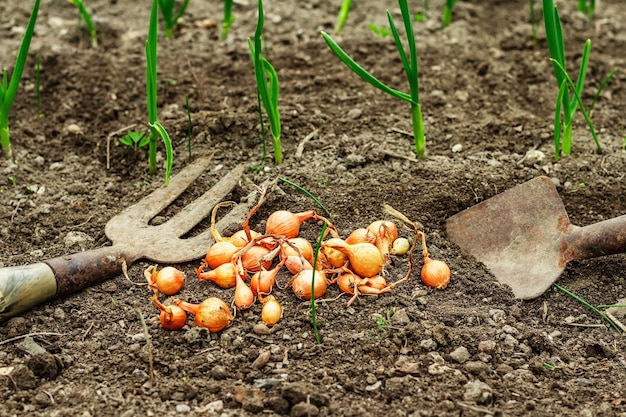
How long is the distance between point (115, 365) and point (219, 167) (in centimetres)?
108

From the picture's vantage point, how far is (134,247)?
8.20ft

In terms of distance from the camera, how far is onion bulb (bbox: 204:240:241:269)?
2.39 metres

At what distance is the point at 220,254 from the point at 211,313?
28 centimetres

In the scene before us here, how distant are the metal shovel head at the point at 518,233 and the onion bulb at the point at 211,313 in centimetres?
87

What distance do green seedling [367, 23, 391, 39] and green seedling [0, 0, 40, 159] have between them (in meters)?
1.52

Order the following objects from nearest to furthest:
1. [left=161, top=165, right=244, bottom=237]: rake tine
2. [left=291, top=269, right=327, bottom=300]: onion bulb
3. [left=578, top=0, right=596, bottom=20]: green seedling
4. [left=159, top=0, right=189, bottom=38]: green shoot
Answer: [left=291, top=269, right=327, bottom=300]: onion bulb → [left=161, top=165, right=244, bottom=237]: rake tine → [left=159, top=0, right=189, bottom=38]: green shoot → [left=578, top=0, right=596, bottom=20]: green seedling

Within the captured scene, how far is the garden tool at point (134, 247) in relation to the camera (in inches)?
87.0

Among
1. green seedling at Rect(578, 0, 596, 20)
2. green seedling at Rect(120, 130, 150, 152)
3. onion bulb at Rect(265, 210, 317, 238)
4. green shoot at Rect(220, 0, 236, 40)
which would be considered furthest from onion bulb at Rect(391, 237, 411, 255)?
green seedling at Rect(578, 0, 596, 20)

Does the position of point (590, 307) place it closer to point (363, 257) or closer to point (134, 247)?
point (363, 257)

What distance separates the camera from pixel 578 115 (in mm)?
3422

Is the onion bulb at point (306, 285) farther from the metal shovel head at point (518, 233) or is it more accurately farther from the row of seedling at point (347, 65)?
the row of seedling at point (347, 65)

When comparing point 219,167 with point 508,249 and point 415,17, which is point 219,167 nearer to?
point 508,249

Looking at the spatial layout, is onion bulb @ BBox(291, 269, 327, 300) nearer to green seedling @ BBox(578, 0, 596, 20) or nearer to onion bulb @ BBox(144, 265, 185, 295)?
onion bulb @ BBox(144, 265, 185, 295)

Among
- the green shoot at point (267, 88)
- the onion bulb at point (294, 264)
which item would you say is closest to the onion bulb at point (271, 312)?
the onion bulb at point (294, 264)
